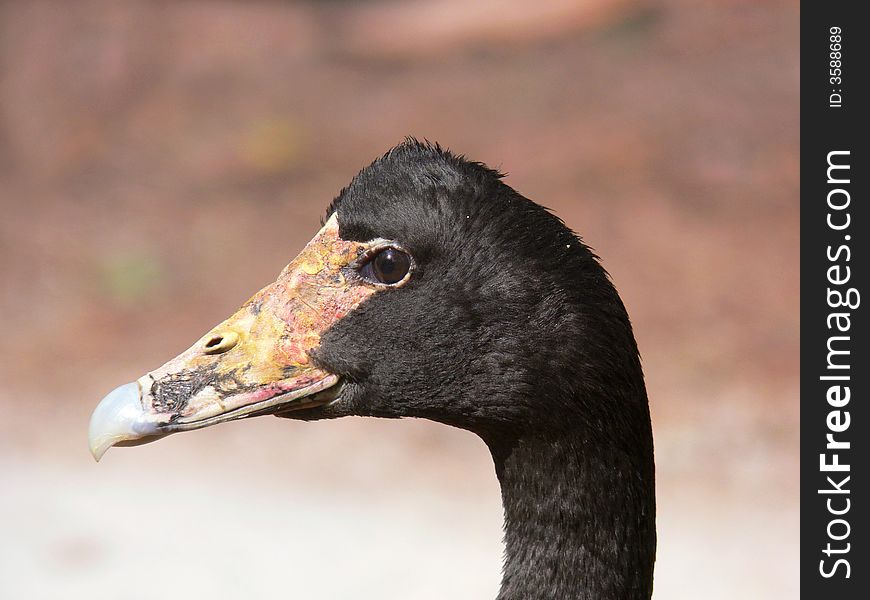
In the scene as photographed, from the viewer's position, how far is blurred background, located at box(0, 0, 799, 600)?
662cm

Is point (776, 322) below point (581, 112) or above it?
below

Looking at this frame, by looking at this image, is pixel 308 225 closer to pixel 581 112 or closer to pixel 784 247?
pixel 581 112

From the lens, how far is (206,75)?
11.9 m

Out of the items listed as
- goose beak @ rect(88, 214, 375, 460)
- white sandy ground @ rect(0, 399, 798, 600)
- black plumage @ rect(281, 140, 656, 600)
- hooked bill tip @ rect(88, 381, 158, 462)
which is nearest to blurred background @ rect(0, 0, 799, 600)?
white sandy ground @ rect(0, 399, 798, 600)

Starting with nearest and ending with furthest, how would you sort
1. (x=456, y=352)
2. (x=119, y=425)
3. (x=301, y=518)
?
(x=119, y=425) → (x=456, y=352) → (x=301, y=518)

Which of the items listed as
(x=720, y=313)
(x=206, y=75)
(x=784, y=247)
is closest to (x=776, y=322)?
(x=720, y=313)

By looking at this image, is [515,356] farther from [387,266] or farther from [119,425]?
[119,425]

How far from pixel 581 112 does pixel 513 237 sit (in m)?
8.45

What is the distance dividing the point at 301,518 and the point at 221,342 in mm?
4196

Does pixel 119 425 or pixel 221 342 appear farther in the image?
pixel 221 342

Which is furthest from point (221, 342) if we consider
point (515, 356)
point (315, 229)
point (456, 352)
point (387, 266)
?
point (315, 229)

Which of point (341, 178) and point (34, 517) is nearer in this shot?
point (34, 517)

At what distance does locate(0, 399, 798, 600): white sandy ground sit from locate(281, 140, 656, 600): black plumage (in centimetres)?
340

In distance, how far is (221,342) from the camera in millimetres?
2850
